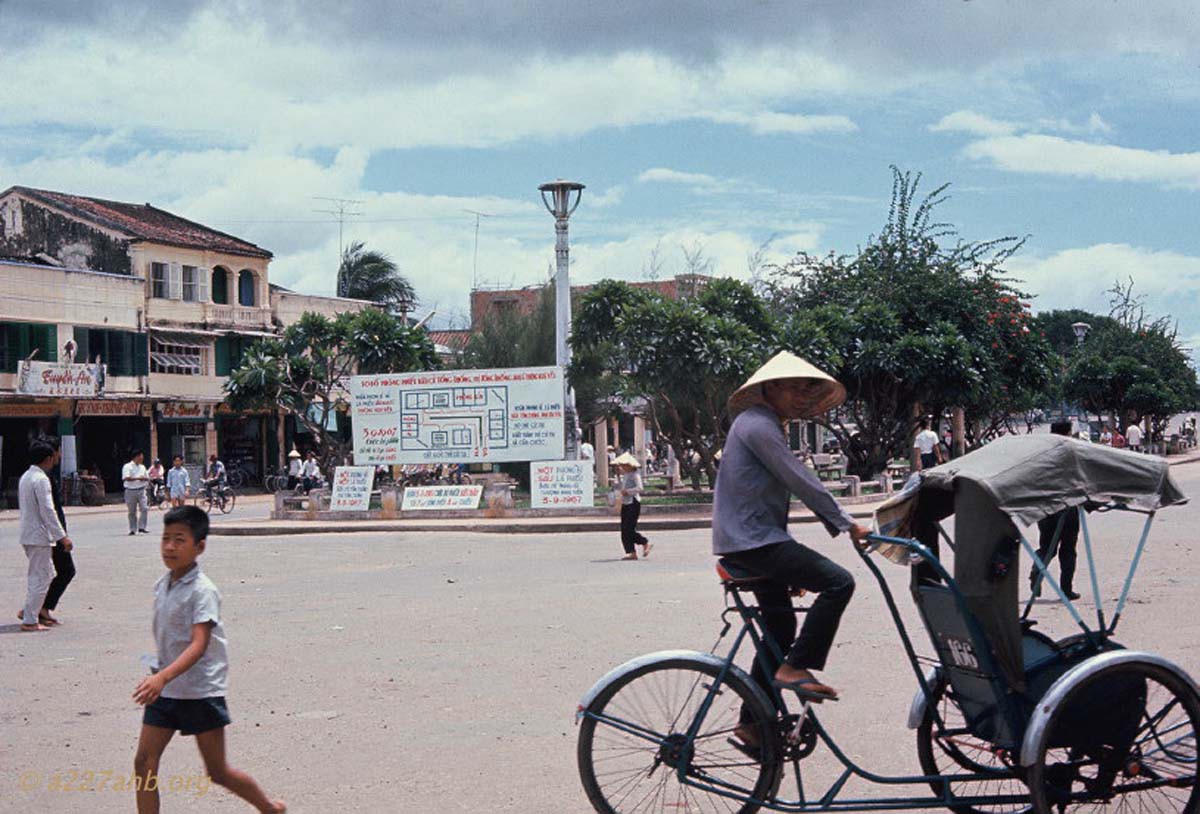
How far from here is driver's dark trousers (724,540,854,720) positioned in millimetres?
5207

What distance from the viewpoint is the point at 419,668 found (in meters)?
9.52

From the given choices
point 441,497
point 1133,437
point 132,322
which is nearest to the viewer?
point 441,497

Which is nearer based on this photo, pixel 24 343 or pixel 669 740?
pixel 669 740

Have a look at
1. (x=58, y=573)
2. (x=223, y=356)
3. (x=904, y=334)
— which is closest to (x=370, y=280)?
(x=223, y=356)

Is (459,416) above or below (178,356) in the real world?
below

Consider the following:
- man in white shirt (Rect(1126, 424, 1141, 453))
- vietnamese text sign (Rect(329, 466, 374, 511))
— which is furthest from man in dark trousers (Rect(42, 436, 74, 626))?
man in white shirt (Rect(1126, 424, 1141, 453))

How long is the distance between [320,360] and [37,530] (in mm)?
28274

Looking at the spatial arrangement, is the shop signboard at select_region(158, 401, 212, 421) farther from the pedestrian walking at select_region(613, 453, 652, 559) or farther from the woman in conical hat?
the woman in conical hat

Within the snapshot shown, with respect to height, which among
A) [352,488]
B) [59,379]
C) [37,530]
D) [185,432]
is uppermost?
[59,379]

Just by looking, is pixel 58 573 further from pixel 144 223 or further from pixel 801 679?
pixel 144 223

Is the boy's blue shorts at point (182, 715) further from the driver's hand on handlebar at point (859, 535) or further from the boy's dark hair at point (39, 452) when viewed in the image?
the boy's dark hair at point (39, 452)

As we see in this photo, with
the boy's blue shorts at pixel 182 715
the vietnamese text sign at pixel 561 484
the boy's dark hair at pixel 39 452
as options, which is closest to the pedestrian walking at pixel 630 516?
the boy's dark hair at pixel 39 452

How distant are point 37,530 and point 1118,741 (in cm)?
987

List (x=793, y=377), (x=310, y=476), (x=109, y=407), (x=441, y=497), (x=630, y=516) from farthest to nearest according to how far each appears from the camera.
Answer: (x=109, y=407) < (x=310, y=476) < (x=441, y=497) < (x=630, y=516) < (x=793, y=377)
